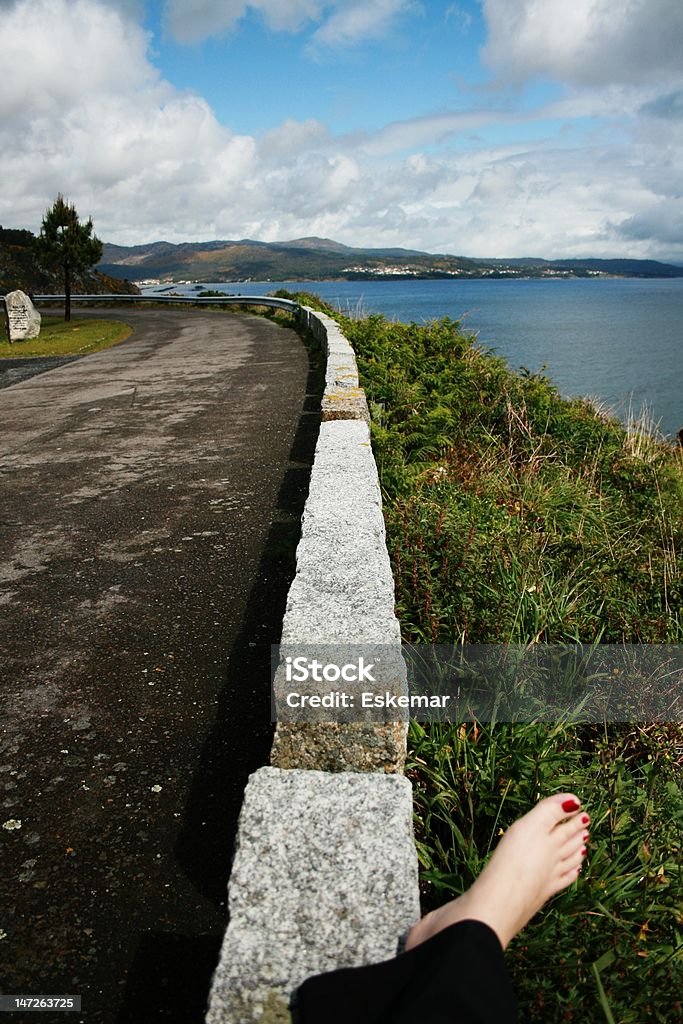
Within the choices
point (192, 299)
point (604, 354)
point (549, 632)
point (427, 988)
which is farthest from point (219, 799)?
point (604, 354)

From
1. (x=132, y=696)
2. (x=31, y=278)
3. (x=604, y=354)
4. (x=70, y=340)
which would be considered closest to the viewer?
(x=132, y=696)

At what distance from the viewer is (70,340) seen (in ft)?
66.8

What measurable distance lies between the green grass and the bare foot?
17.0 meters

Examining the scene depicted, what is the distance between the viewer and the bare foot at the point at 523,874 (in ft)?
5.88

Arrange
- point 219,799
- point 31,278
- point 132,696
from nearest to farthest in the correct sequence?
point 219,799 < point 132,696 < point 31,278

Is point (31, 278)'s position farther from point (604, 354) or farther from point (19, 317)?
point (604, 354)

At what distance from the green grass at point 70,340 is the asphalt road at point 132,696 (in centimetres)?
1155

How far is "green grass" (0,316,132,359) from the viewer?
18.0 m

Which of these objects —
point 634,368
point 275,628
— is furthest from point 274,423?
point 634,368

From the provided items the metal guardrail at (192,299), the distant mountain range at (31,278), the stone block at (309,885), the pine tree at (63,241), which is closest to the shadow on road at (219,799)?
the stone block at (309,885)

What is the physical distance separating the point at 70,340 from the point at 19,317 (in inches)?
61.9

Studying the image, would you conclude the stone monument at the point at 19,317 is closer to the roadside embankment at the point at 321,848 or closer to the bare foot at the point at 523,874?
the roadside embankment at the point at 321,848

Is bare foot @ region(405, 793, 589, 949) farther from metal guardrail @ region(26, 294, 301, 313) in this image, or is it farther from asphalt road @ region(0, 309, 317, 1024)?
metal guardrail @ region(26, 294, 301, 313)

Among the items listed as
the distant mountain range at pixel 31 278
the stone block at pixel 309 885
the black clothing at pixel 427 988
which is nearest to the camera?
the black clothing at pixel 427 988
